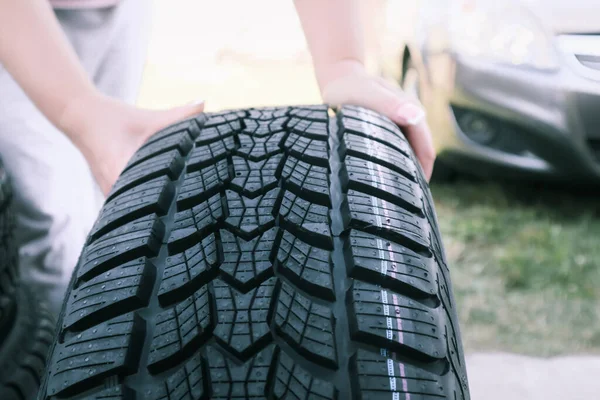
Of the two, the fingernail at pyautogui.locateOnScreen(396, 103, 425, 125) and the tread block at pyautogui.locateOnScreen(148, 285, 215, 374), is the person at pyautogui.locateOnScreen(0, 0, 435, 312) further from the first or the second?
the tread block at pyautogui.locateOnScreen(148, 285, 215, 374)

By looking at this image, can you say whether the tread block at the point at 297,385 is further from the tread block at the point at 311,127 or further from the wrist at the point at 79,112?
the wrist at the point at 79,112

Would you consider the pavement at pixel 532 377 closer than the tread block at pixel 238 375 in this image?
No

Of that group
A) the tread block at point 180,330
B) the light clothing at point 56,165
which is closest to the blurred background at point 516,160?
the light clothing at point 56,165

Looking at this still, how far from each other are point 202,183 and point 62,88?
560mm

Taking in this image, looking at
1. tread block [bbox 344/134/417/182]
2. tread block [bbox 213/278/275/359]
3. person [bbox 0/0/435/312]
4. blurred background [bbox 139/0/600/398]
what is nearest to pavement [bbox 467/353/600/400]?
blurred background [bbox 139/0/600/398]

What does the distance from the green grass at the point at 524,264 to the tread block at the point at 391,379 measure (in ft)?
4.15

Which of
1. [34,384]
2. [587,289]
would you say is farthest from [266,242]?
[587,289]

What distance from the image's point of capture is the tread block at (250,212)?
0.80 m

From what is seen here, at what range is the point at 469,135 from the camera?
282 cm

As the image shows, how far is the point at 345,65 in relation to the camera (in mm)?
1440

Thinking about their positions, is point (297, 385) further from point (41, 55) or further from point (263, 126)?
point (41, 55)

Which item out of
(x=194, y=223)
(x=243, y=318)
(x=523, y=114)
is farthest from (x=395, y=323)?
(x=523, y=114)

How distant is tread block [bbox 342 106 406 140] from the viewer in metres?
1.08

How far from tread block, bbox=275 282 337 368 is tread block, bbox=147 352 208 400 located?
9cm
